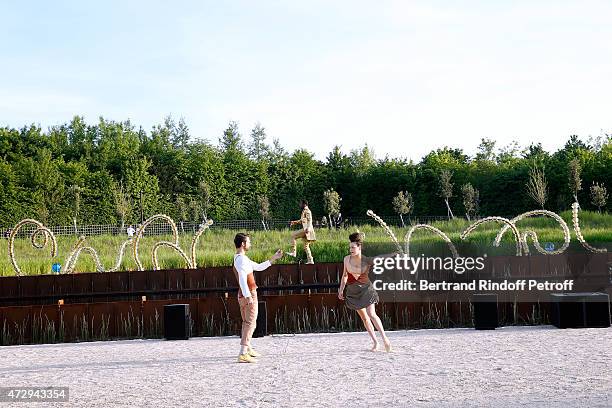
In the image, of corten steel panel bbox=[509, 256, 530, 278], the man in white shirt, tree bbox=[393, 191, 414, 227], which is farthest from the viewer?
tree bbox=[393, 191, 414, 227]

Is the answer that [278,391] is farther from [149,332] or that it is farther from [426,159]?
[426,159]

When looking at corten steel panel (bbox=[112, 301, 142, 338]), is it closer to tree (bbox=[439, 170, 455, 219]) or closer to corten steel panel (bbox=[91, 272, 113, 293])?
corten steel panel (bbox=[91, 272, 113, 293])

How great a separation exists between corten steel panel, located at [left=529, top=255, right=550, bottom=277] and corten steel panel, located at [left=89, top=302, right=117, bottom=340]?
6.56 meters

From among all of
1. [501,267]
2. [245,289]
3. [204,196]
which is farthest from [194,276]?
[204,196]

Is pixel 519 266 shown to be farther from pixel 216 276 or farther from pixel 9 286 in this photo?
pixel 9 286

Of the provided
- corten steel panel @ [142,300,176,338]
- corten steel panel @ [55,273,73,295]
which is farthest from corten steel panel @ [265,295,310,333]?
corten steel panel @ [55,273,73,295]

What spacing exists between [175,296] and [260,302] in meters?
4.04

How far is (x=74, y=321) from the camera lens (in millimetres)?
10867

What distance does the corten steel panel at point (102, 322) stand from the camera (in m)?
10.9

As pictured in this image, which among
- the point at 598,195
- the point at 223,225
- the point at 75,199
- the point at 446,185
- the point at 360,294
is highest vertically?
the point at 446,185

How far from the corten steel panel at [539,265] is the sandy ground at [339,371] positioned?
2096 mm

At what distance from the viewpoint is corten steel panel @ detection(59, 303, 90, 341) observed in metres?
10.9

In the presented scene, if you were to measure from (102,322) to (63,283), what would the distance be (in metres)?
2.92

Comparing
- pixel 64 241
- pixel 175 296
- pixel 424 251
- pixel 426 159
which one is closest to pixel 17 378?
pixel 175 296
